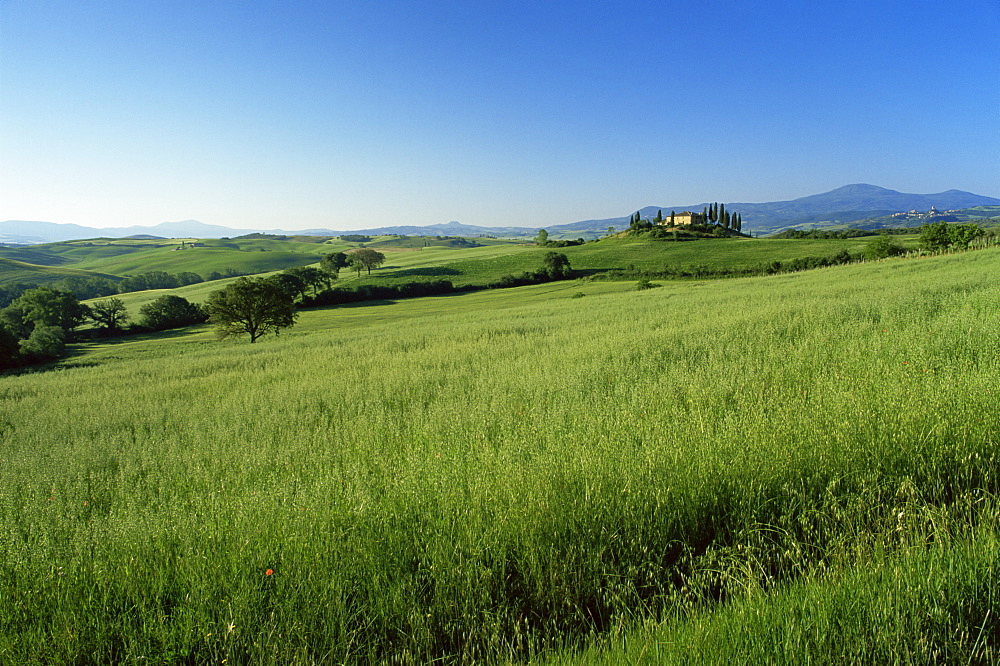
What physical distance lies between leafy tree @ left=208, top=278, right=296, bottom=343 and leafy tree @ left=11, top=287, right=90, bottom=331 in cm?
3712

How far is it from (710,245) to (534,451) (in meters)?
98.1

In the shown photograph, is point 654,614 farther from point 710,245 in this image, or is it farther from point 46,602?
point 710,245

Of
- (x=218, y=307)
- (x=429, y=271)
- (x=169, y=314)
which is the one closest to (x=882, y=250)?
(x=429, y=271)

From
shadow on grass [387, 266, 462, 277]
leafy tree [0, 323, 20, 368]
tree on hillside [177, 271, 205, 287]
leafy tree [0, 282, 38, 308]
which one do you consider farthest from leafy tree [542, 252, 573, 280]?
leafy tree [0, 282, 38, 308]

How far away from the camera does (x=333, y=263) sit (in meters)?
93.3

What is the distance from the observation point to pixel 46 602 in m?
2.59

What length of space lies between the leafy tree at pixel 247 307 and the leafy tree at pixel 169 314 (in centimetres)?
Result: 3131

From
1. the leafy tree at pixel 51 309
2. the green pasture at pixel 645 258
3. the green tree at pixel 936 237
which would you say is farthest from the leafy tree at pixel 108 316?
the green tree at pixel 936 237

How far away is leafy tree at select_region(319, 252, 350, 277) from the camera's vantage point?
3597 inches

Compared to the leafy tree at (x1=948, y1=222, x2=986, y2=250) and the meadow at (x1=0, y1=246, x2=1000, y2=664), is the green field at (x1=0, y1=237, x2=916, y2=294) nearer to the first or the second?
the leafy tree at (x1=948, y1=222, x2=986, y2=250)

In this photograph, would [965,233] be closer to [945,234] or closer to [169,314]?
[945,234]

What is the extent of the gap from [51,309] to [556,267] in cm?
7202

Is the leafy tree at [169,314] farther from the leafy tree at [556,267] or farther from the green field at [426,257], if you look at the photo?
the leafy tree at [556,267]

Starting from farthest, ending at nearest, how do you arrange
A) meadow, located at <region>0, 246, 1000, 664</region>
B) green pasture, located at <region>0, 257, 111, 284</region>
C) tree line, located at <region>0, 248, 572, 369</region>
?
green pasture, located at <region>0, 257, 111, 284</region>, tree line, located at <region>0, 248, 572, 369</region>, meadow, located at <region>0, 246, 1000, 664</region>
